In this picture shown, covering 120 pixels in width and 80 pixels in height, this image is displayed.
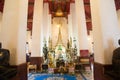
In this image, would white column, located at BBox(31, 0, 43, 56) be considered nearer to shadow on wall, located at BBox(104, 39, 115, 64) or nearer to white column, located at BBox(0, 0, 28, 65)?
white column, located at BBox(0, 0, 28, 65)

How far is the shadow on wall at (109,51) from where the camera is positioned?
417cm

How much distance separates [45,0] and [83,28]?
17.4ft

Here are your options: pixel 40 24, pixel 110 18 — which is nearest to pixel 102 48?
pixel 110 18

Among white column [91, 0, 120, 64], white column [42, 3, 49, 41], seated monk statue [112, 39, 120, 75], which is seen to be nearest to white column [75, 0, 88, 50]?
white column [42, 3, 49, 41]

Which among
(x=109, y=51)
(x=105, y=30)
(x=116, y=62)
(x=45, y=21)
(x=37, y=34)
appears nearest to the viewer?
(x=116, y=62)

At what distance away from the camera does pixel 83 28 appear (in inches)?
Answer: 414

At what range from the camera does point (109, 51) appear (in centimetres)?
423

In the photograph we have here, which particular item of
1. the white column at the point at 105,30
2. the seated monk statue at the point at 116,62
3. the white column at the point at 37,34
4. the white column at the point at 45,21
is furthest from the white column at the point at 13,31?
the white column at the point at 45,21

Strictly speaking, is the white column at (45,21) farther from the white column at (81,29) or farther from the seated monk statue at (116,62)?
the seated monk statue at (116,62)

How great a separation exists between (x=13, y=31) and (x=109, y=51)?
3.06m

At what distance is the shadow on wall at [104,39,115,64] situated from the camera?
4.17 meters

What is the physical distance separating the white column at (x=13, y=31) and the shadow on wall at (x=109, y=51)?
2.68 meters

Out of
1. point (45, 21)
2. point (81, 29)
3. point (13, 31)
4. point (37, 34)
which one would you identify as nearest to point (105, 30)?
point (13, 31)

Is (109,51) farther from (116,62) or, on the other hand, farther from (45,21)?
(45,21)
